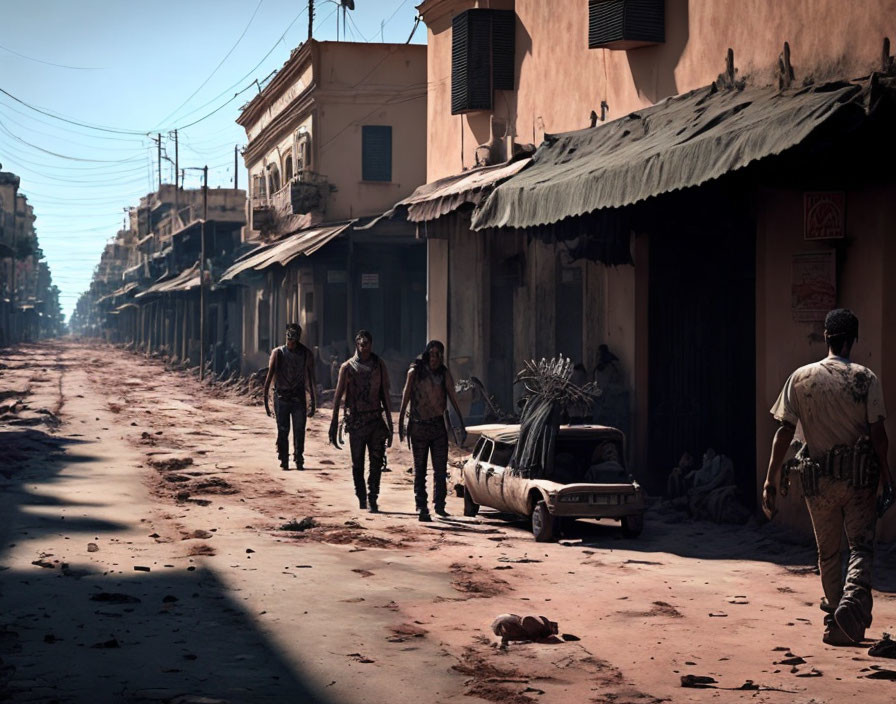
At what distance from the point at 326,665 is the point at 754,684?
2.24 meters

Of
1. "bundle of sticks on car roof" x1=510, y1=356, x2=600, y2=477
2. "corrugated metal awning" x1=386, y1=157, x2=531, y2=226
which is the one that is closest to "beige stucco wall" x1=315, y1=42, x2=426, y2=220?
"corrugated metal awning" x1=386, y1=157, x2=531, y2=226

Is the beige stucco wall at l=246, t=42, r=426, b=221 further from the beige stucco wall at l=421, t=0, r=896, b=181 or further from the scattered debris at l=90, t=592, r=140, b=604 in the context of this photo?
the scattered debris at l=90, t=592, r=140, b=604

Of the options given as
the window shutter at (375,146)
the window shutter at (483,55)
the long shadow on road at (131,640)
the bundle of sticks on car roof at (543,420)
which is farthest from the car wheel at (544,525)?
the window shutter at (375,146)

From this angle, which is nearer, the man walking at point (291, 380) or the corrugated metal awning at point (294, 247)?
the man walking at point (291, 380)

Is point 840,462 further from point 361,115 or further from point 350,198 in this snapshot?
point 361,115

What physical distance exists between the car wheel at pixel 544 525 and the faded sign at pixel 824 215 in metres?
3.46

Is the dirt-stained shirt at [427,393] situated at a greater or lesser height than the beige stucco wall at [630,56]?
lesser

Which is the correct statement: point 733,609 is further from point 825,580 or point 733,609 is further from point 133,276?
point 133,276

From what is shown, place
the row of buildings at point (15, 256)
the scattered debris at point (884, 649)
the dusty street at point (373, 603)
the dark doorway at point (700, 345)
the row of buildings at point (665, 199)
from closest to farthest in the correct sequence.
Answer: the dusty street at point (373, 603), the scattered debris at point (884, 649), the row of buildings at point (665, 199), the dark doorway at point (700, 345), the row of buildings at point (15, 256)

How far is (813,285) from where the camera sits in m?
11.4

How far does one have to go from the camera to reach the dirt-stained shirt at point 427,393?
43.5ft

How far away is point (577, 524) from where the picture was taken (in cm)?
1288

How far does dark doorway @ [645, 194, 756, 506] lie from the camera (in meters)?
14.4

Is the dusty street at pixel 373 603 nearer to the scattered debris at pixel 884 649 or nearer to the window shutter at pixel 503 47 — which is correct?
the scattered debris at pixel 884 649
